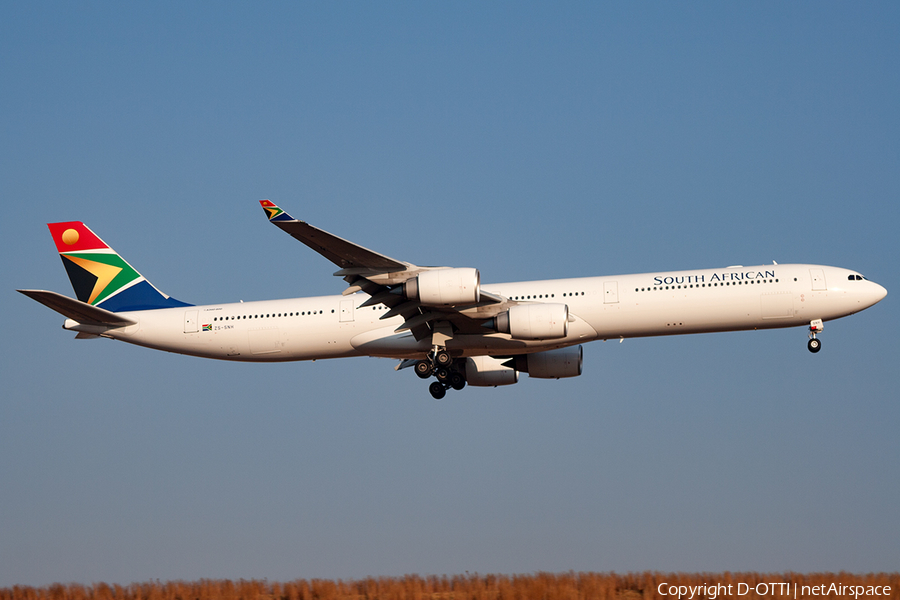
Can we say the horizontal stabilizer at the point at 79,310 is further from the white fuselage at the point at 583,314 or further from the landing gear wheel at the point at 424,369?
the landing gear wheel at the point at 424,369

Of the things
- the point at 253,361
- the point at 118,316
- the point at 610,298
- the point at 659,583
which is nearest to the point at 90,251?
the point at 118,316

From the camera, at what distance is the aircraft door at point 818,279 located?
3916 cm

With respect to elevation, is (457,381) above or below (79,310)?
below

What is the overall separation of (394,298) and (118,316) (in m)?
12.9

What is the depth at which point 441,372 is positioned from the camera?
135ft

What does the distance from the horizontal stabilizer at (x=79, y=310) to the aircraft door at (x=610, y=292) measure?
65.4ft

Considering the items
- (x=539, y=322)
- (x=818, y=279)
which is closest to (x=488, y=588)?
(x=539, y=322)

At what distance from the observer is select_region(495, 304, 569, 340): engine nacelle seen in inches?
1471

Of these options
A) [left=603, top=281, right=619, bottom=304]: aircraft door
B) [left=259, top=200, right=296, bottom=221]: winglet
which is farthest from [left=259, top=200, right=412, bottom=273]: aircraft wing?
[left=603, top=281, right=619, bottom=304]: aircraft door

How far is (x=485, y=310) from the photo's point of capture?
38469 millimetres

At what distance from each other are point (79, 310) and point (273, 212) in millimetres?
12439

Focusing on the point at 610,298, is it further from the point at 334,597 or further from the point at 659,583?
the point at 334,597

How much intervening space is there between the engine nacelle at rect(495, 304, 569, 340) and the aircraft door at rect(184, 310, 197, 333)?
13.7 meters

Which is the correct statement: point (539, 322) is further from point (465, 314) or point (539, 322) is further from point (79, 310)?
point (79, 310)
